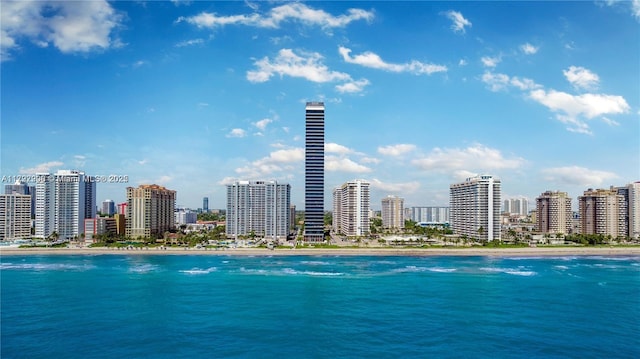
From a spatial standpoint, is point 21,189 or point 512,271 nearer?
point 512,271

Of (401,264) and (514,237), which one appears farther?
(514,237)

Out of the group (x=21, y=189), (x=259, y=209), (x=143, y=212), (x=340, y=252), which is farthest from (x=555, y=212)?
(x=21, y=189)

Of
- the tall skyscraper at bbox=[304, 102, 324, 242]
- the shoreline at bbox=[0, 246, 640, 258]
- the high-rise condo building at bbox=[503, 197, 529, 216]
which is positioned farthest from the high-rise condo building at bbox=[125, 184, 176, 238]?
the high-rise condo building at bbox=[503, 197, 529, 216]

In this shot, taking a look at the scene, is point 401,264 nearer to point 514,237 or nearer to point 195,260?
point 195,260

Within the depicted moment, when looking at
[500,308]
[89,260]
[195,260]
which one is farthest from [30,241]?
[500,308]

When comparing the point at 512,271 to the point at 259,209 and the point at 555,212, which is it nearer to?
the point at 259,209

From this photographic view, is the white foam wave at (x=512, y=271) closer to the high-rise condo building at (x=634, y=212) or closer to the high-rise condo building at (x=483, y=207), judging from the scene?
the high-rise condo building at (x=483, y=207)
